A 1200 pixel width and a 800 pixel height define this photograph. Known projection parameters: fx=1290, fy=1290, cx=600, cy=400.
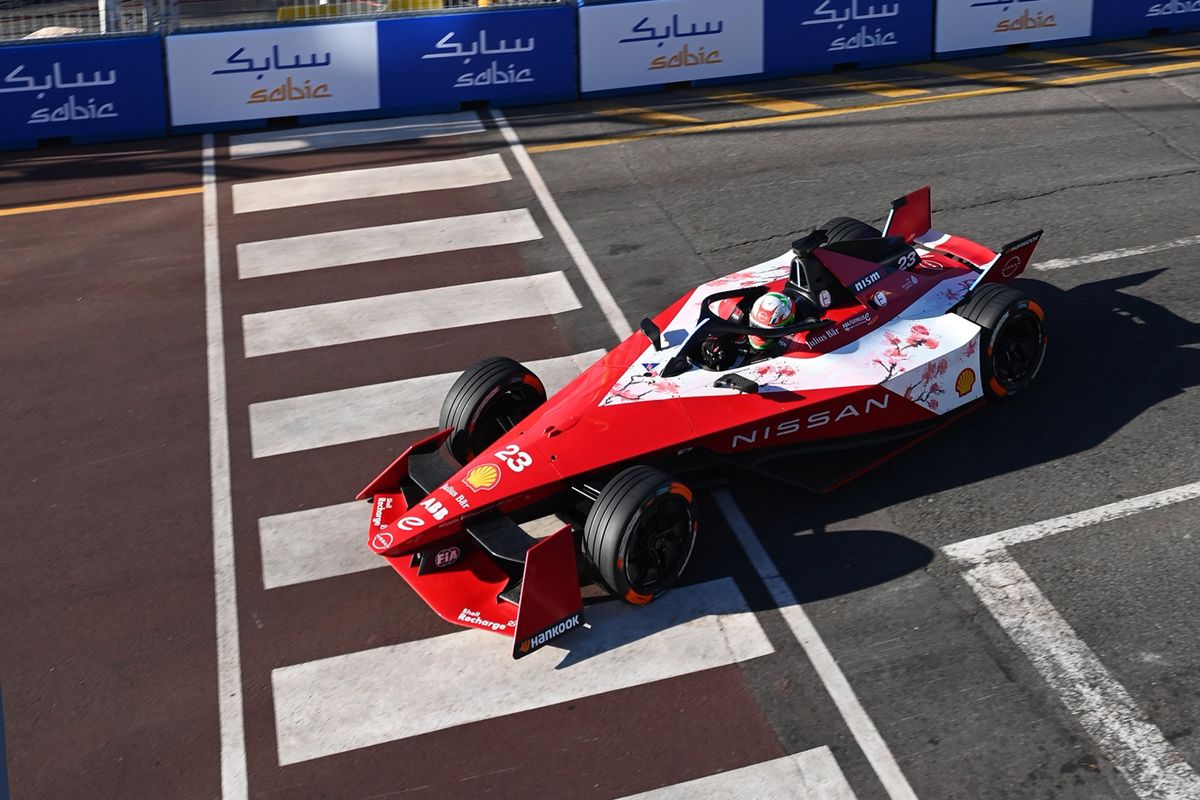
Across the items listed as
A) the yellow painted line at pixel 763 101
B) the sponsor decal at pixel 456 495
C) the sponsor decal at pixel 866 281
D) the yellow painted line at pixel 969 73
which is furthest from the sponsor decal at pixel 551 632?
the yellow painted line at pixel 969 73

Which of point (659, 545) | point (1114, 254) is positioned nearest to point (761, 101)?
point (1114, 254)

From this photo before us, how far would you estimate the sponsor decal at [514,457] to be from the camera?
28.3 feet

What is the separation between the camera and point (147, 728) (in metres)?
7.73

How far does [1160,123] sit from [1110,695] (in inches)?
401

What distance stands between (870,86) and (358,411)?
9748mm

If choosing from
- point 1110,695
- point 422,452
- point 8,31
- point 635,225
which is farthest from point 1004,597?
point 8,31

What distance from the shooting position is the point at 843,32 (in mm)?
17906

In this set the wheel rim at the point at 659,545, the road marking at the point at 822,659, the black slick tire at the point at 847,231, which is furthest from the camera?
the black slick tire at the point at 847,231

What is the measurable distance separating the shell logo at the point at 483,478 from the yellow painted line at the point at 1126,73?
11545 millimetres

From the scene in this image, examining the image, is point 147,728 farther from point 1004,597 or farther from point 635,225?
point 635,225

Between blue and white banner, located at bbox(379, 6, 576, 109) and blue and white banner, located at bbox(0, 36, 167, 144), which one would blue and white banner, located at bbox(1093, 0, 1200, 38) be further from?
blue and white banner, located at bbox(0, 36, 167, 144)

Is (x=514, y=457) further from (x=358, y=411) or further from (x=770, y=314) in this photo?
(x=358, y=411)

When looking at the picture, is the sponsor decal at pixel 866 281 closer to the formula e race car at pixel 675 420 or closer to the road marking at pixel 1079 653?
the formula e race car at pixel 675 420

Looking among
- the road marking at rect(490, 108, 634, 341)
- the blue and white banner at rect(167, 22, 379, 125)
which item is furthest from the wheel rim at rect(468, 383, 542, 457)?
the blue and white banner at rect(167, 22, 379, 125)
